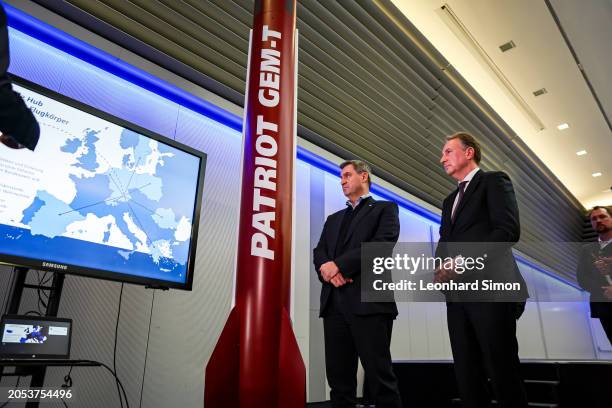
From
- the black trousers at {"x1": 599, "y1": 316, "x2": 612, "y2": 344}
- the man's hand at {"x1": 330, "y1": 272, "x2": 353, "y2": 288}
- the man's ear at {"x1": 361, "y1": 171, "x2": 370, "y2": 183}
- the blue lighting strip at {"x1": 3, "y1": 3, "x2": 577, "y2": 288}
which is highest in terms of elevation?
the blue lighting strip at {"x1": 3, "y1": 3, "x2": 577, "y2": 288}

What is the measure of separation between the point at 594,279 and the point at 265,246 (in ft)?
10.3

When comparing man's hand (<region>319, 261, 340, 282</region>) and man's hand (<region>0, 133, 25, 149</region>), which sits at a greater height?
man's hand (<region>0, 133, 25, 149</region>)

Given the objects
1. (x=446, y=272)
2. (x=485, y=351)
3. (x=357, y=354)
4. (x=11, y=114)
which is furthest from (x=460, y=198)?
(x=11, y=114)

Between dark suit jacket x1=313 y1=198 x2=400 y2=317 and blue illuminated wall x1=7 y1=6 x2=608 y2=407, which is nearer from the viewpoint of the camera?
dark suit jacket x1=313 y1=198 x2=400 y2=317

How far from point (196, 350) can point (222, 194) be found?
131 cm

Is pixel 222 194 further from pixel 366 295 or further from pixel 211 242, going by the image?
pixel 366 295

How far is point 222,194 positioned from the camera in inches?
140

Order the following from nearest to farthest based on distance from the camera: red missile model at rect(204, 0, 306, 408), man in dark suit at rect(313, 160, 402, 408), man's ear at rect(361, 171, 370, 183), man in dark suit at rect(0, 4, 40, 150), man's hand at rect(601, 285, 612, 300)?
man in dark suit at rect(0, 4, 40, 150)
red missile model at rect(204, 0, 306, 408)
man in dark suit at rect(313, 160, 402, 408)
man's ear at rect(361, 171, 370, 183)
man's hand at rect(601, 285, 612, 300)

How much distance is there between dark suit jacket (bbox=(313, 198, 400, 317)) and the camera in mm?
1980

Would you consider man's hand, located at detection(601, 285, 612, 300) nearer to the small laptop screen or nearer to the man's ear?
the man's ear

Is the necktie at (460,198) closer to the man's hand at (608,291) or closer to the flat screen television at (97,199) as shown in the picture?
the flat screen television at (97,199)

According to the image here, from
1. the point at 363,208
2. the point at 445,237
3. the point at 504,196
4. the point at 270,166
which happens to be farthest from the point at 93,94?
the point at 504,196

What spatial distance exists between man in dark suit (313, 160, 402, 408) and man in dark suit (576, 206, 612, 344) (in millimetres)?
2215

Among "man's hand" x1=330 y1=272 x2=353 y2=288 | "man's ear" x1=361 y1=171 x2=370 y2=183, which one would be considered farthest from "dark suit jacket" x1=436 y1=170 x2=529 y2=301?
"man's ear" x1=361 y1=171 x2=370 y2=183
